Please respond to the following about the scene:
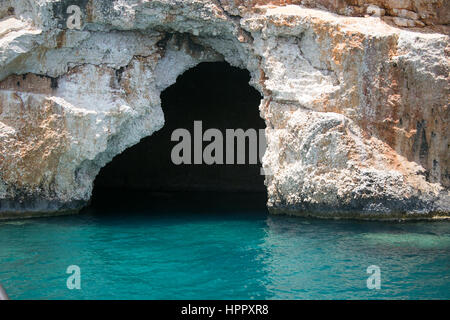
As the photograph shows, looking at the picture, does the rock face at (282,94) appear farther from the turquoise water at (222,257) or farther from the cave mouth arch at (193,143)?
the cave mouth arch at (193,143)

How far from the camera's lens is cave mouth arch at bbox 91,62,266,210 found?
18.8 meters

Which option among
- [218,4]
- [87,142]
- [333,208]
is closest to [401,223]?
[333,208]

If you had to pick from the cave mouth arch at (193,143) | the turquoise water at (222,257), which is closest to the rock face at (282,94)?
the turquoise water at (222,257)

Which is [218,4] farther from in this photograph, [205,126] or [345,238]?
[205,126]

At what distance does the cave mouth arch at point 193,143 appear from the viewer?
18.8 m

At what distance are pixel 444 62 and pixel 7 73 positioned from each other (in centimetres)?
922

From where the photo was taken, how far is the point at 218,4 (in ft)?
40.1

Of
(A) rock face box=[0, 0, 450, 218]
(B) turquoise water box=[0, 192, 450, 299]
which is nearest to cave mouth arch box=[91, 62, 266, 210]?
(A) rock face box=[0, 0, 450, 218]

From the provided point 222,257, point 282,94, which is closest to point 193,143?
point 282,94

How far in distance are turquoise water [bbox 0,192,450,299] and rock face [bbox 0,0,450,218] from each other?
2.63 ft

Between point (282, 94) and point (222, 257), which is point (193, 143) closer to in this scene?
point (282, 94)

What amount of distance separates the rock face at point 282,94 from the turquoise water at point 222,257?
31.6 inches
